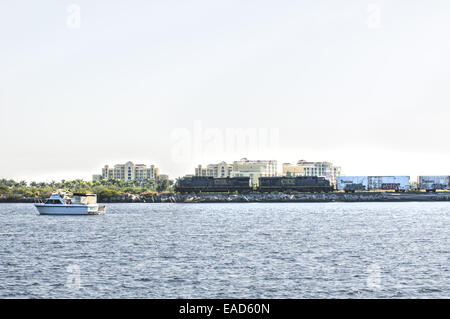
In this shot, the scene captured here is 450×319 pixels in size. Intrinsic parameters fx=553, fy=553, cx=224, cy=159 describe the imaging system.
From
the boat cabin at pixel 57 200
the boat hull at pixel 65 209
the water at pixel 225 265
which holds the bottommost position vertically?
the water at pixel 225 265

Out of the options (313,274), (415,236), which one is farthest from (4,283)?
(415,236)

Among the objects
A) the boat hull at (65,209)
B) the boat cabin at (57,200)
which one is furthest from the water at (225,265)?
the boat cabin at (57,200)

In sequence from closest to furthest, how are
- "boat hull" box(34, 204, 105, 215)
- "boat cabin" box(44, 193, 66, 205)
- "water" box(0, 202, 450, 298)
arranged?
"water" box(0, 202, 450, 298), "boat hull" box(34, 204, 105, 215), "boat cabin" box(44, 193, 66, 205)

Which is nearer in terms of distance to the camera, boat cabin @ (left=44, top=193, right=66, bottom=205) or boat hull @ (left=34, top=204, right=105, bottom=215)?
boat hull @ (left=34, top=204, right=105, bottom=215)

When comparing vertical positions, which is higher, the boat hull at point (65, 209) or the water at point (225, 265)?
the boat hull at point (65, 209)

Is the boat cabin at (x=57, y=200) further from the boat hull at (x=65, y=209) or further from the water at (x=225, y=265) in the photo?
the water at (x=225, y=265)

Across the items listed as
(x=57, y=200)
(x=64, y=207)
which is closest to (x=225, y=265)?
(x=64, y=207)

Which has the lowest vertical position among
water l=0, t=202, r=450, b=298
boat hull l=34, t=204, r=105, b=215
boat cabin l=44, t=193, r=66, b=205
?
water l=0, t=202, r=450, b=298

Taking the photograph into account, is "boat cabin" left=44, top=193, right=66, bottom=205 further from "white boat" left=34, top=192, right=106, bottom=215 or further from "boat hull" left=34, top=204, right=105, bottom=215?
"boat hull" left=34, top=204, right=105, bottom=215

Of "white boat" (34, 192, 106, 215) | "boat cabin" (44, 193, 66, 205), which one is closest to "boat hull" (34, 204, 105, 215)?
"white boat" (34, 192, 106, 215)

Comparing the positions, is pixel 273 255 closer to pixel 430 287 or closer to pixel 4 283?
pixel 430 287

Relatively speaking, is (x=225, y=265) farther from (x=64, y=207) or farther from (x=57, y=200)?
(x=57, y=200)

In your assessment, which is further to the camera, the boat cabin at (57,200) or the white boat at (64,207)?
the boat cabin at (57,200)
